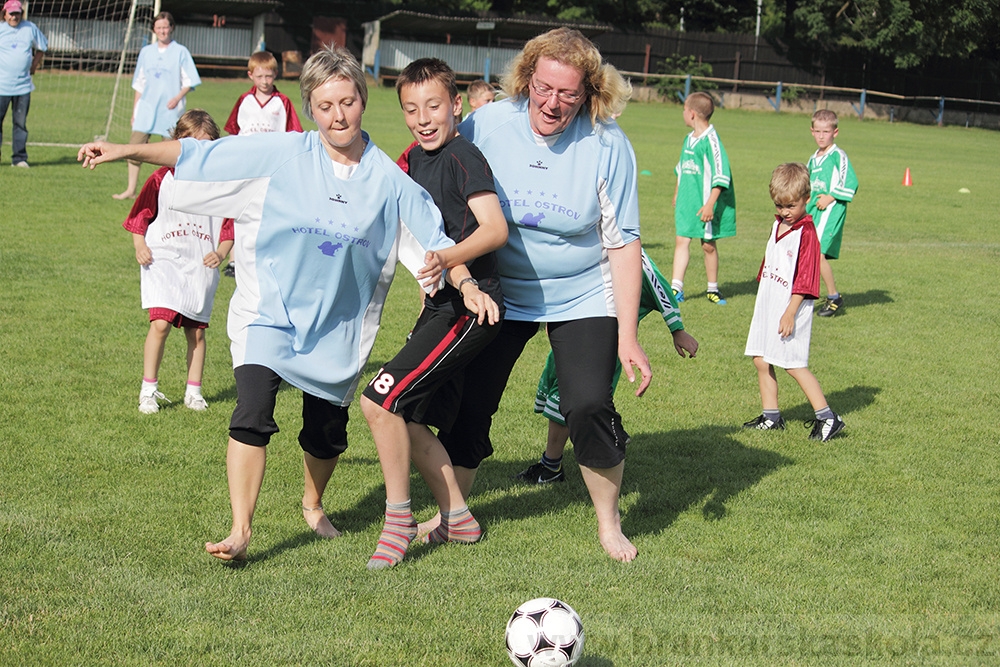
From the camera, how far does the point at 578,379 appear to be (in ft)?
14.5

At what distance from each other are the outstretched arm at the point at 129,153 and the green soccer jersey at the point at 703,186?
7019mm

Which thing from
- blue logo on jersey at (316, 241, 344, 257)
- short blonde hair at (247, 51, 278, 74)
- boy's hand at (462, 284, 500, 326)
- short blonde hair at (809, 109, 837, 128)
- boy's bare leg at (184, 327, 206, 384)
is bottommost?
boy's bare leg at (184, 327, 206, 384)

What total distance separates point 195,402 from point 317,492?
6.40ft

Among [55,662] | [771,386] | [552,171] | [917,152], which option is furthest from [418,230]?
[917,152]

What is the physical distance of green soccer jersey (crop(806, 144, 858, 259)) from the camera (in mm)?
9914

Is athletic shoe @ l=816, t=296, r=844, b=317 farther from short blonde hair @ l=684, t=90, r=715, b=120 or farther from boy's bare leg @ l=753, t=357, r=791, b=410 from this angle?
boy's bare leg @ l=753, t=357, r=791, b=410

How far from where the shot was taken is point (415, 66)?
4238 mm

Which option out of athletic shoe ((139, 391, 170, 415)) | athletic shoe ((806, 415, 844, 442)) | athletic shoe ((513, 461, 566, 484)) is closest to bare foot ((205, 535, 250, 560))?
athletic shoe ((513, 461, 566, 484))

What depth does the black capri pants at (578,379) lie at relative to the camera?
4414 mm

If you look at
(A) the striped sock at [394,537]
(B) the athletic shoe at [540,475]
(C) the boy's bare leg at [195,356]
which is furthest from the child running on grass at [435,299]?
(C) the boy's bare leg at [195,356]

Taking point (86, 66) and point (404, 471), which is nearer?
point (404, 471)

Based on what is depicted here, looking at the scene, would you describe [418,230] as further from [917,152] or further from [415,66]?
[917,152]

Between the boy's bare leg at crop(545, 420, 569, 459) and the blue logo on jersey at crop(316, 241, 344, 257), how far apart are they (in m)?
1.93

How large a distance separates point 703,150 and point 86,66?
23.7m
